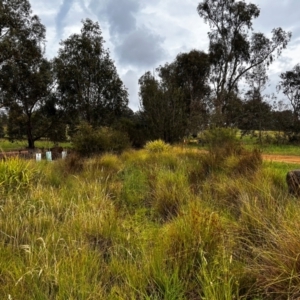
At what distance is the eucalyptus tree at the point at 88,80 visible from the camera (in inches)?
901

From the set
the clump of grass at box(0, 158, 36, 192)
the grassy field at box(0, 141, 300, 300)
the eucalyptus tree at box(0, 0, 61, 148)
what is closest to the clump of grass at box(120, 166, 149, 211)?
the grassy field at box(0, 141, 300, 300)

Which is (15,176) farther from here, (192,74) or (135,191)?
(192,74)

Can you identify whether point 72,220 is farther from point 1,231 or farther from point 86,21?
point 86,21

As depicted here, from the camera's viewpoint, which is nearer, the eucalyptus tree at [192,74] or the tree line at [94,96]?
the tree line at [94,96]

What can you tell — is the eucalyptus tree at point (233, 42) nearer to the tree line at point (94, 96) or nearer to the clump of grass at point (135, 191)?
the tree line at point (94, 96)

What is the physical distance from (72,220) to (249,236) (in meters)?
1.88

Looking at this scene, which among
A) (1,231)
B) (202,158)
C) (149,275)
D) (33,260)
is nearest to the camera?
(149,275)

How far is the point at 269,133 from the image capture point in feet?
86.8

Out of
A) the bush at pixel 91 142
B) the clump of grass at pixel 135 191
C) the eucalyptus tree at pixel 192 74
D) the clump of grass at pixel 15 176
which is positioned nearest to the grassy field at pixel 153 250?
the clump of grass at pixel 135 191

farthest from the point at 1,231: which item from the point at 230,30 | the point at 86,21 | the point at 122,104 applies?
the point at 230,30

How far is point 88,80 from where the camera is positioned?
23.2 m

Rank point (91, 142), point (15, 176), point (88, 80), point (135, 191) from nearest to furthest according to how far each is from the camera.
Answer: point (15, 176) < point (135, 191) < point (91, 142) < point (88, 80)

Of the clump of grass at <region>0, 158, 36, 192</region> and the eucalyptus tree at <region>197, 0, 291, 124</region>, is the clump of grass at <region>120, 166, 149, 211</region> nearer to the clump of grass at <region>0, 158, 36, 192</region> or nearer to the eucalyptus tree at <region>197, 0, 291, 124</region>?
the clump of grass at <region>0, 158, 36, 192</region>

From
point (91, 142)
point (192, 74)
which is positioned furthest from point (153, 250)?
point (192, 74)
